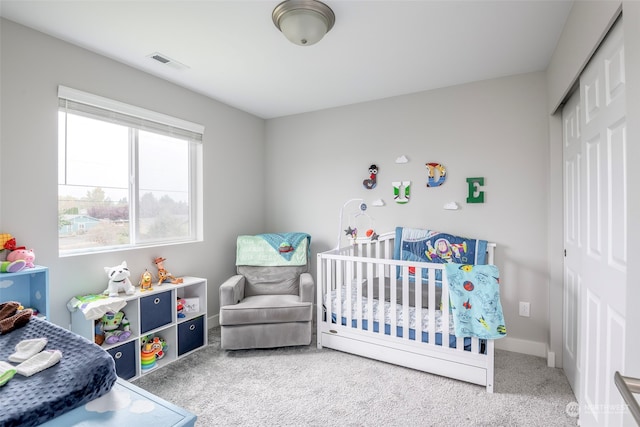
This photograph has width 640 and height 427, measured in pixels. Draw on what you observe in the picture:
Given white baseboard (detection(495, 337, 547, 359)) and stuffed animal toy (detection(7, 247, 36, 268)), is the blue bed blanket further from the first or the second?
stuffed animal toy (detection(7, 247, 36, 268))

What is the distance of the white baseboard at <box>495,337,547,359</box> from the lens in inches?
102

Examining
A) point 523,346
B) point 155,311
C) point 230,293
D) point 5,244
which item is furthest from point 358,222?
point 5,244

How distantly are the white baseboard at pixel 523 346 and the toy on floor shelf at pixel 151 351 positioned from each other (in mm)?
2854

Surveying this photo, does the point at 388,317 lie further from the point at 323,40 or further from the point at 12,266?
the point at 12,266

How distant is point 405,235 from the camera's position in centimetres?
297

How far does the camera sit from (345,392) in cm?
207

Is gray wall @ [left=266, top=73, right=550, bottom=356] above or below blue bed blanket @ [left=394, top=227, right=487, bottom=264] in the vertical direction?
above

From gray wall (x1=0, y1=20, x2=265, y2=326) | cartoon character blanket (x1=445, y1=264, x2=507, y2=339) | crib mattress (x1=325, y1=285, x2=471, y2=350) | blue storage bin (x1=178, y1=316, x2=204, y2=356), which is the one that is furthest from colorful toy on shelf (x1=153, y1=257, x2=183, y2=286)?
cartoon character blanket (x1=445, y1=264, x2=507, y2=339)

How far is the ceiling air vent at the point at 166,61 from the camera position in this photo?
7.48ft

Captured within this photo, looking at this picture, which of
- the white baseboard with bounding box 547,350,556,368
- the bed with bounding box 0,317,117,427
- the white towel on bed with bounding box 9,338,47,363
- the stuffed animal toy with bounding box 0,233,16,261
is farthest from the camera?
the white baseboard with bounding box 547,350,556,368

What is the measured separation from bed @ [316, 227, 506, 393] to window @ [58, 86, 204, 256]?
152 cm

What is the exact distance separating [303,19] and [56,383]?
1886 mm

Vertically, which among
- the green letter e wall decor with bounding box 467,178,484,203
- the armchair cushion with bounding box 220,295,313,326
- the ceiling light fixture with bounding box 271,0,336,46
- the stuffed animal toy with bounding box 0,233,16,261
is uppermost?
the ceiling light fixture with bounding box 271,0,336,46

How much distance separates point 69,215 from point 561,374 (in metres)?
3.75
